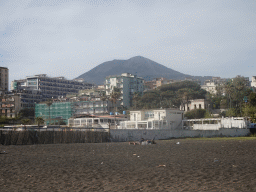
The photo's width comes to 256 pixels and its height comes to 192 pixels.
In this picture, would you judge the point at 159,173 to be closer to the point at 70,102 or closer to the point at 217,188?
the point at 217,188

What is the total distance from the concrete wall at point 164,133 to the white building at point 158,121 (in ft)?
41.2

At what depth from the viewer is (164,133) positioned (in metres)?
60.8

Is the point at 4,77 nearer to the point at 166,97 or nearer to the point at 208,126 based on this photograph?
the point at 166,97

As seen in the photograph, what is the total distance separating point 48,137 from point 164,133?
26212 mm

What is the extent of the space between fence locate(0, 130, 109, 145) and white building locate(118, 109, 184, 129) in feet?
94.4

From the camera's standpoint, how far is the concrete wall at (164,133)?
5408 cm

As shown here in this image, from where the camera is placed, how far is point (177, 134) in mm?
62625

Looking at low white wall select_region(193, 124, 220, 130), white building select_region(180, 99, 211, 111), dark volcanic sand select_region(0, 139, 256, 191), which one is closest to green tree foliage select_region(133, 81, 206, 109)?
white building select_region(180, 99, 211, 111)

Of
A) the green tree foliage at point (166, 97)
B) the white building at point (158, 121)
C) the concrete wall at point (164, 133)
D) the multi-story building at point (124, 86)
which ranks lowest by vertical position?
the concrete wall at point (164, 133)

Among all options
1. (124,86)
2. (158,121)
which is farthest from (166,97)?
(158,121)

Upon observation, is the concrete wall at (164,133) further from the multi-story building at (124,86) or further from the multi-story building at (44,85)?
the multi-story building at (44,85)

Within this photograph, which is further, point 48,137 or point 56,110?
point 56,110

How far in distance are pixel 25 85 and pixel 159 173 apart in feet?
596

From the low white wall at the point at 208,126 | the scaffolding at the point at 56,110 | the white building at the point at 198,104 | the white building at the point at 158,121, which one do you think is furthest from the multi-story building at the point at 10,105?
the low white wall at the point at 208,126
